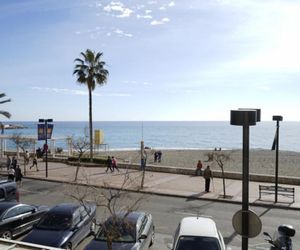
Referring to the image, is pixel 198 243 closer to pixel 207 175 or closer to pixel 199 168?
pixel 207 175

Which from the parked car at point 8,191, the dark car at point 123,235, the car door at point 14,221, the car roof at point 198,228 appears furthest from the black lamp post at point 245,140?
the parked car at point 8,191

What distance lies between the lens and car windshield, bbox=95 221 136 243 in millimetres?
11453

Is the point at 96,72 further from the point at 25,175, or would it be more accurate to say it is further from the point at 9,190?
the point at 9,190

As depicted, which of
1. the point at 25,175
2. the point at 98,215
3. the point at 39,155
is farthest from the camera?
the point at 39,155

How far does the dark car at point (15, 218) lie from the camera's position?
14.0 meters

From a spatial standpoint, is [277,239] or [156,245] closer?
[277,239]

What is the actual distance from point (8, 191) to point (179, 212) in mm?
7996

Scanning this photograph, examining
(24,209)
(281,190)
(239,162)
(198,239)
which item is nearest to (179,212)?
(281,190)

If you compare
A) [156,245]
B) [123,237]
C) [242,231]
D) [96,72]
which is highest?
[96,72]

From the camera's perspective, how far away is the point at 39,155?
44625 millimetres

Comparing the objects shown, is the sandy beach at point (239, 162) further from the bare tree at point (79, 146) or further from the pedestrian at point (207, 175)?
the pedestrian at point (207, 175)

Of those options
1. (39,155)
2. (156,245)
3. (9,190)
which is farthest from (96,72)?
(156,245)

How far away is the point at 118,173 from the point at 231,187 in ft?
32.2

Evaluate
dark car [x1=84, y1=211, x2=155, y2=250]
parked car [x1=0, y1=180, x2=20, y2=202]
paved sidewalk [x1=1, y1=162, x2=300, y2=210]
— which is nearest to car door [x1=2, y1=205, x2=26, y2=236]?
parked car [x1=0, y1=180, x2=20, y2=202]
